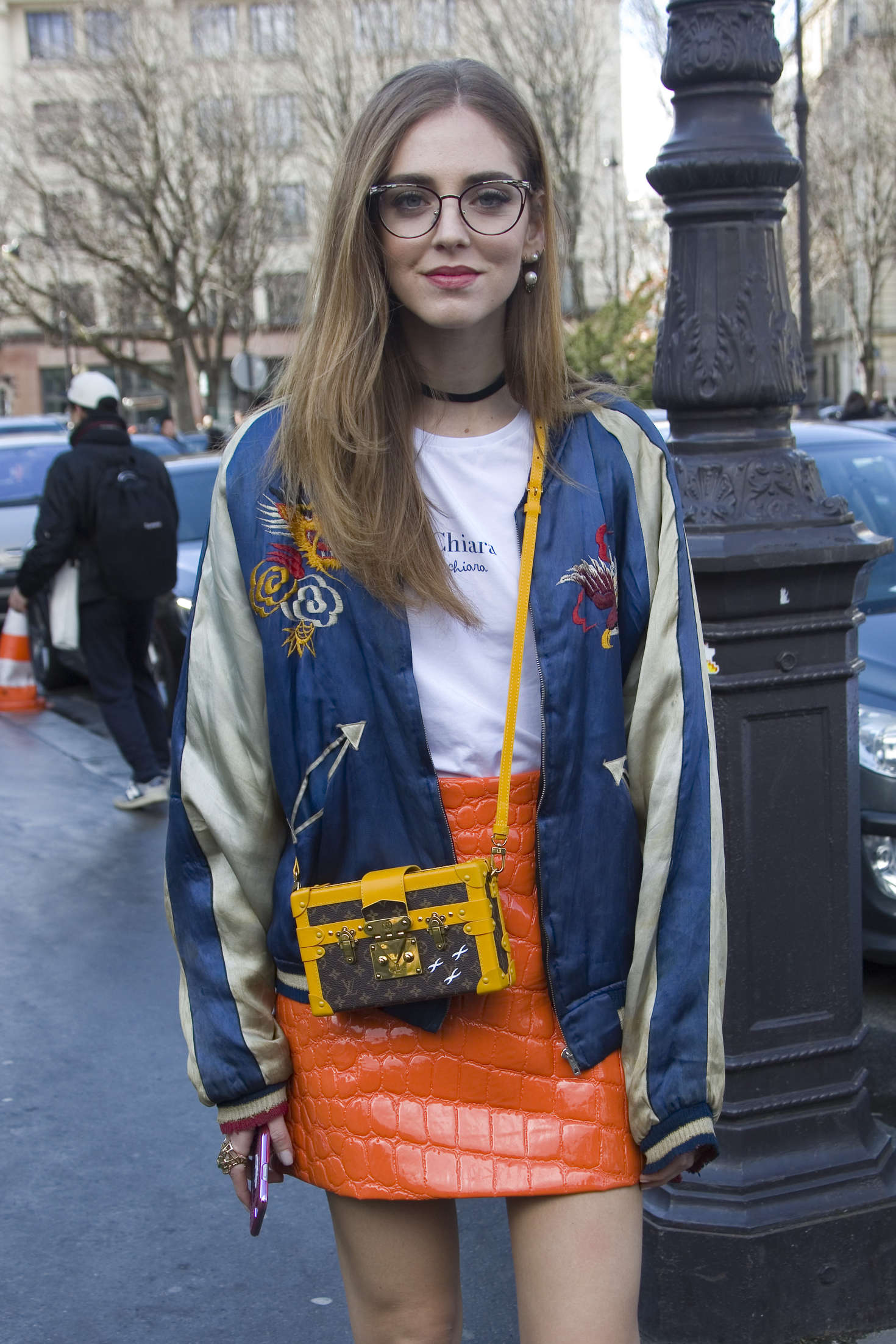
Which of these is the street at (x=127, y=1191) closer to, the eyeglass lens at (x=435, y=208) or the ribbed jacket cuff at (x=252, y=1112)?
the ribbed jacket cuff at (x=252, y=1112)

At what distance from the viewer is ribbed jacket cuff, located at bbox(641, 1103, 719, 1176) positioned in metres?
1.84

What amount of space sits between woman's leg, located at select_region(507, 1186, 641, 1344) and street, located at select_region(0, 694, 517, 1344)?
158 mm

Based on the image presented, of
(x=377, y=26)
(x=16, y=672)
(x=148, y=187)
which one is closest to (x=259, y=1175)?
(x=16, y=672)

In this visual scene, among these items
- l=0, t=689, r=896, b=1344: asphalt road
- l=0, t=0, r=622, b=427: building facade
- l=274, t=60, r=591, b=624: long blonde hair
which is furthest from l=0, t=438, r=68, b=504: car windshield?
l=0, t=0, r=622, b=427: building facade

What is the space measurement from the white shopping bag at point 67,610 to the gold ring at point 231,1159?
6.15 m

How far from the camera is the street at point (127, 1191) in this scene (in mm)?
3252

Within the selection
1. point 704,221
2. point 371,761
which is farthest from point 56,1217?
point 704,221

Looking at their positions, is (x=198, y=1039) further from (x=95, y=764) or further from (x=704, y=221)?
(x=95, y=764)

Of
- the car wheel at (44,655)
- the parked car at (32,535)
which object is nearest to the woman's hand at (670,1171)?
the parked car at (32,535)

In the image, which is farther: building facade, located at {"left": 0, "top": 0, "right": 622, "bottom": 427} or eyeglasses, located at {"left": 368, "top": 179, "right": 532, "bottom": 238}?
building facade, located at {"left": 0, "top": 0, "right": 622, "bottom": 427}

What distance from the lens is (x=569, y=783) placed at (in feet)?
6.05

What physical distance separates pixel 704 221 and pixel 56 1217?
8.76 feet

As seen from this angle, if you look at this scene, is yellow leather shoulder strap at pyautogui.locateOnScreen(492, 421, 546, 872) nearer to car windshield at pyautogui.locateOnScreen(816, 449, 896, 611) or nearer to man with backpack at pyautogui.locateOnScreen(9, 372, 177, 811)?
car windshield at pyautogui.locateOnScreen(816, 449, 896, 611)

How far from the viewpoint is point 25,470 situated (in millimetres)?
13961
